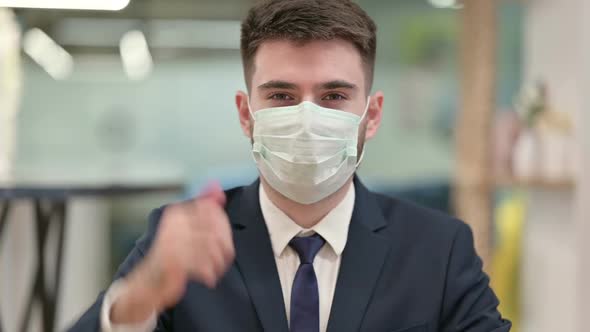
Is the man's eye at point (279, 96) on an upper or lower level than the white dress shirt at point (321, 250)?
upper

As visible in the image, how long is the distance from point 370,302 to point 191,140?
3.46 metres

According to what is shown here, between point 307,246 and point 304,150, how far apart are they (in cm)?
17

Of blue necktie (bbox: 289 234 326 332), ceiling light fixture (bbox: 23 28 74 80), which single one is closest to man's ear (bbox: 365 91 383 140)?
blue necktie (bbox: 289 234 326 332)

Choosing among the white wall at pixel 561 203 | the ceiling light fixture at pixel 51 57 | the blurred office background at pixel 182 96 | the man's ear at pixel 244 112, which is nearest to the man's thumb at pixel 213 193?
the man's ear at pixel 244 112

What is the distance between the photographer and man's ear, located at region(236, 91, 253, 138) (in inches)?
54.2

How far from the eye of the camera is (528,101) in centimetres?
285

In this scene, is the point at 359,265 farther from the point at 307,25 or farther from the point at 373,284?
the point at 307,25

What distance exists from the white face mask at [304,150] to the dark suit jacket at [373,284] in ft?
0.31

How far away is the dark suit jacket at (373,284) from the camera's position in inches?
48.5

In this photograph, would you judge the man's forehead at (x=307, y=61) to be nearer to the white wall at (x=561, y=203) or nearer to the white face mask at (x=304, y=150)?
the white face mask at (x=304, y=150)

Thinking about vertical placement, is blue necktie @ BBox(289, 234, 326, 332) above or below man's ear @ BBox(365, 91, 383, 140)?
below

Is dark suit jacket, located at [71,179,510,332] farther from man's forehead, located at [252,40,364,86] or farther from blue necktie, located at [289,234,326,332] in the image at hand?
man's forehead, located at [252,40,364,86]

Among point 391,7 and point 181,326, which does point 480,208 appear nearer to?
point 391,7

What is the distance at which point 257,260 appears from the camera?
1.28 metres
